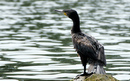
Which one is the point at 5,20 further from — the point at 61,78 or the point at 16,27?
the point at 61,78

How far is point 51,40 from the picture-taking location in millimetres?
17016

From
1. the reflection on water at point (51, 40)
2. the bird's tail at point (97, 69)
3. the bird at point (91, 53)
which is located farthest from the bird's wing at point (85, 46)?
the reflection on water at point (51, 40)

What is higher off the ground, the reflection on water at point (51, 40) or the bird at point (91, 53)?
the bird at point (91, 53)

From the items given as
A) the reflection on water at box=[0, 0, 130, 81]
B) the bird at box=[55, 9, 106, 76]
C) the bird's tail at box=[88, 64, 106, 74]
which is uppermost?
the bird at box=[55, 9, 106, 76]

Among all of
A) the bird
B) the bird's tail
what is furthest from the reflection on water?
the bird's tail

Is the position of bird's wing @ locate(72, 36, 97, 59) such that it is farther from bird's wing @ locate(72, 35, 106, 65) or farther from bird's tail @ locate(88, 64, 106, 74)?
bird's tail @ locate(88, 64, 106, 74)

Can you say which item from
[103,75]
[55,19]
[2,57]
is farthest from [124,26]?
[103,75]

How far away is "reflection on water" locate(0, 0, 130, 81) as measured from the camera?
11.7 metres

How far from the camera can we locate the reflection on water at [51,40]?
462 inches

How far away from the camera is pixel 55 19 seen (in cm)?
2367

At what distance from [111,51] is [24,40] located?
4282 mm

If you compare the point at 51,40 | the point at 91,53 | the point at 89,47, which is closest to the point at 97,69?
the point at 91,53

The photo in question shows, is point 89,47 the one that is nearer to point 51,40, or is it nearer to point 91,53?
point 91,53

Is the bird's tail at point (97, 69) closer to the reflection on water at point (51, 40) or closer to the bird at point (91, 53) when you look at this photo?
the bird at point (91, 53)
